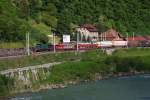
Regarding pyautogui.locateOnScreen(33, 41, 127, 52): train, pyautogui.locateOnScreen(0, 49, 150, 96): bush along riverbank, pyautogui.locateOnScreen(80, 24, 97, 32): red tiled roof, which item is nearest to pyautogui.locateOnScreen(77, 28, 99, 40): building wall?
pyautogui.locateOnScreen(80, 24, 97, 32): red tiled roof

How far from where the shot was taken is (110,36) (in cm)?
14350

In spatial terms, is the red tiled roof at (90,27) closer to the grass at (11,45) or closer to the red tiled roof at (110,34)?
the red tiled roof at (110,34)

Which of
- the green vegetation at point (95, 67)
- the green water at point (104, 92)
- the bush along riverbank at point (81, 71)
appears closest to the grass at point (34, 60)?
the bush along riverbank at point (81, 71)

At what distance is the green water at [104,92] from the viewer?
236 feet

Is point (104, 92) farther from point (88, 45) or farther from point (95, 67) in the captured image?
point (88, 45)

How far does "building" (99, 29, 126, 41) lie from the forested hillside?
1708mm

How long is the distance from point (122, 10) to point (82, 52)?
55804 millimetres

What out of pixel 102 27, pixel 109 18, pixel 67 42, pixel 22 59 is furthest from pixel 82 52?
pixel 109 18

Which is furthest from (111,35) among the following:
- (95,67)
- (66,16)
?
(95,67)

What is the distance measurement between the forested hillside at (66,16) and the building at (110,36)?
1708 millimetres

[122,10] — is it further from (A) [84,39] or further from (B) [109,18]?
(A) [84,39]

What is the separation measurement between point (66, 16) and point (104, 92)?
67998 mm

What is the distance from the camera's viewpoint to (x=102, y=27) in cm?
14662

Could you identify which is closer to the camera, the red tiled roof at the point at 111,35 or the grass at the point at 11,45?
the grass at the point at 11,45
